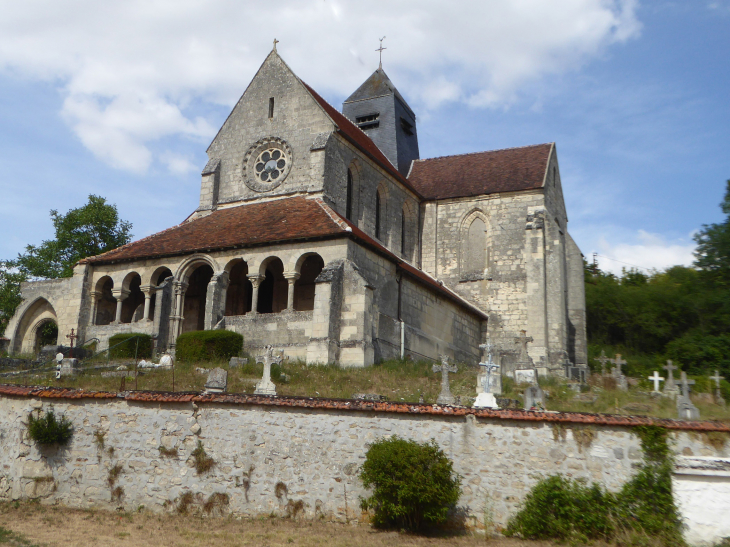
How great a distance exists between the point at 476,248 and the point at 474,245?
0.54 feet

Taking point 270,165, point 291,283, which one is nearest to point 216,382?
point 291,283

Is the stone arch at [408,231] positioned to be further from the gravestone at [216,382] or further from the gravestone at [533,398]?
the gravestone at [216,382]

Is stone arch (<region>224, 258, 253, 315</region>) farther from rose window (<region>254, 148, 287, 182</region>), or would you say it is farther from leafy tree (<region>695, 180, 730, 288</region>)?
leafy tree (<region>695, 180, 730, 288</region>)

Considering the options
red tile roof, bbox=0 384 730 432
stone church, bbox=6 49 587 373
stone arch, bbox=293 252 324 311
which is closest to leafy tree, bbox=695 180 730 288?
stone church, bbox=6 49 587 373

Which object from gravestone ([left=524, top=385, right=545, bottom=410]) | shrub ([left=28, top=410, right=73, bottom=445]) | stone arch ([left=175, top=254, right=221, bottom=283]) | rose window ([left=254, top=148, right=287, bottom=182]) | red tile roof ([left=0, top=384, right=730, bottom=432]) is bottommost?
shrub ([left=28, top=410, right=73, bottom=445])

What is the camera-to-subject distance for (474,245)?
3005 cm

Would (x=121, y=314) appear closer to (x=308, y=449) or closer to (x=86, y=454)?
(x=86, y=454)

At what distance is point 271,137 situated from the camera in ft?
86.0

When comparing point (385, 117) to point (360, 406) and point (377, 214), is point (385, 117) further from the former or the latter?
point (360, 406)

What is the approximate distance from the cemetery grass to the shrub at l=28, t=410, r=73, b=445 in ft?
9.61

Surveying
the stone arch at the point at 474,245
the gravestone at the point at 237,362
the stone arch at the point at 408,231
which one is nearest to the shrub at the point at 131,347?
the gravestone at the point at 237,362

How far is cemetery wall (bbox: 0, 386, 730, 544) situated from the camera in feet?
33.7

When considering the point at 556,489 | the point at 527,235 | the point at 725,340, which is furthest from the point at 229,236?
the point at 725,340

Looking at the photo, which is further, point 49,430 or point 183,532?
point 49,430
